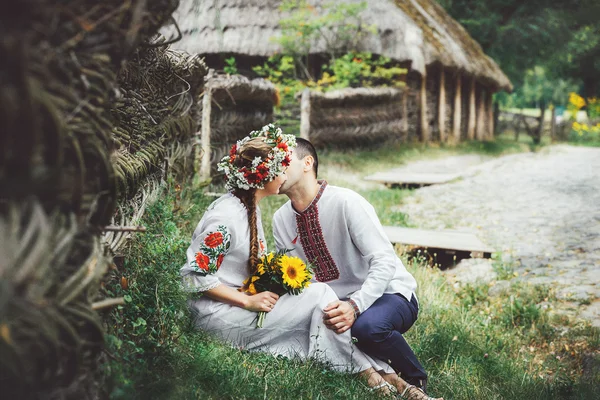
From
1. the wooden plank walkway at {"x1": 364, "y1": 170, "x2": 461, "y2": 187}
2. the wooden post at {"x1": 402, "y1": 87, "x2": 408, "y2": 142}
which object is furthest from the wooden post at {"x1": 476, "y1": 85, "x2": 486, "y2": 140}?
the wooden plank walkway at {"x1": 364, "y1": 170, "x2": 461, "y2": 187}

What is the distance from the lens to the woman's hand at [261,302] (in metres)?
2.82

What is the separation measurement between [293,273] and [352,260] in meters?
0.41

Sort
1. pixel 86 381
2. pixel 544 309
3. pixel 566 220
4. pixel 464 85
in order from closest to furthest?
pixel 86 381, pixel 544 309, pixel 566 220, pixel 464 85

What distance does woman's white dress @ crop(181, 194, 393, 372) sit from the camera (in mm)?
2768

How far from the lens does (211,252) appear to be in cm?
277

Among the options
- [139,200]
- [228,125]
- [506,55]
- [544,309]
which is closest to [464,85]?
[506,55]

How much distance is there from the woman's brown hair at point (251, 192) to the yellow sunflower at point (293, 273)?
0.18m

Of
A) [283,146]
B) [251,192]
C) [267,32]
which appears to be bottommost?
[251,192]

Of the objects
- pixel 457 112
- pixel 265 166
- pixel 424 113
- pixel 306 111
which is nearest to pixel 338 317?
pixel 265 166

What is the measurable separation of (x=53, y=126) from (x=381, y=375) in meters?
2.10

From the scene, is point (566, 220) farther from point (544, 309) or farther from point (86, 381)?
point (86, 381)

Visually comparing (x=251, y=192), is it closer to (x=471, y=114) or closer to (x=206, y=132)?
(x=206, y=132)

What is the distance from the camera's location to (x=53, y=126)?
1105 mm

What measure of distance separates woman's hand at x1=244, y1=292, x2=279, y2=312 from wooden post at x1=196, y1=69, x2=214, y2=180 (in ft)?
9.55
